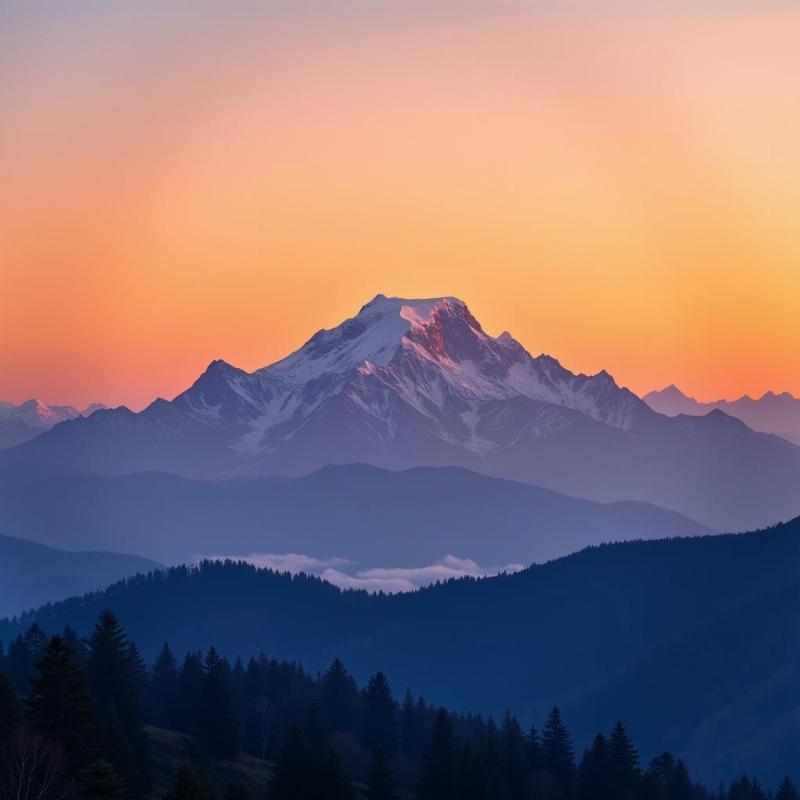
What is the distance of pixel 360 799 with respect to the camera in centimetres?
14688

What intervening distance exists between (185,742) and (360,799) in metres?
20.3

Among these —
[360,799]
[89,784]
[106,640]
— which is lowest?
[89,784]

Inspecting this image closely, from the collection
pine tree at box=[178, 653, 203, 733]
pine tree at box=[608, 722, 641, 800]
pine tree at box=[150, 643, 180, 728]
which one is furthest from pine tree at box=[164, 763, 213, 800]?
pine tree at box=[150, 643, 180, 728]

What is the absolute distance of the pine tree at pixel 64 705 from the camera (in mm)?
112812

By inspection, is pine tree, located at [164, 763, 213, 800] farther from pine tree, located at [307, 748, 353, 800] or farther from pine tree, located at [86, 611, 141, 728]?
pine tree, located at [86, 611, 141, 728]

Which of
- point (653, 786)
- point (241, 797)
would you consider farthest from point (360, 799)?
point (241, 797)

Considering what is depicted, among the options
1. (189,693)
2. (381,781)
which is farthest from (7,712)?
(189,693)

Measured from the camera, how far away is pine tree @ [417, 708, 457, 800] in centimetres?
14975

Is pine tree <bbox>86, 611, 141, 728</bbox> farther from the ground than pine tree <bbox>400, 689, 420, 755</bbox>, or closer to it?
closer to it

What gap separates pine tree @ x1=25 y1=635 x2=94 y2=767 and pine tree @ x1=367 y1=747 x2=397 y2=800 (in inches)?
1430

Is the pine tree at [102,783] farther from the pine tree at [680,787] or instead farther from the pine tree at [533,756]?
the pine tree at [680,787]

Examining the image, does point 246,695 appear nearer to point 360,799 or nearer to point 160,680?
point 160,680

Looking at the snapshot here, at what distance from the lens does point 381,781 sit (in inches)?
5753

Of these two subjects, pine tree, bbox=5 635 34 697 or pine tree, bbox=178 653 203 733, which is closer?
pine tree, bbox=5 635 34 697
